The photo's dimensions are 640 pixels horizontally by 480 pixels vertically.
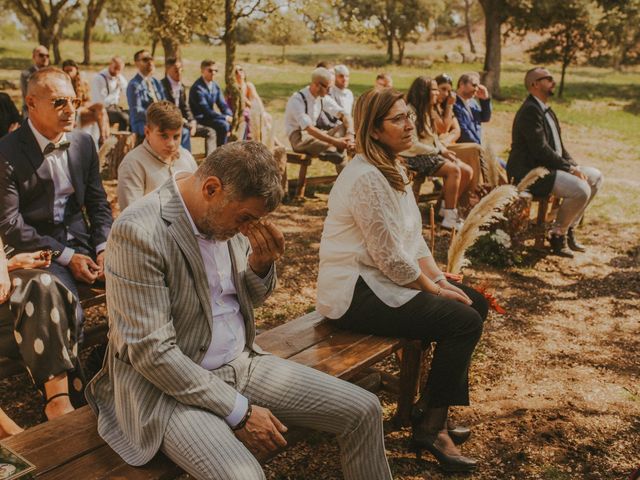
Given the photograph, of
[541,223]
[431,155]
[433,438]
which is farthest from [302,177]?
[433,438]

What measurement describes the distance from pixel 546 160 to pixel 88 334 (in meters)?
5.12

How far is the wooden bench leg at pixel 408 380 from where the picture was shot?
3564 millimetres

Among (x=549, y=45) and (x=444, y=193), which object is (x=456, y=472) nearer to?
(x=444, y=193)

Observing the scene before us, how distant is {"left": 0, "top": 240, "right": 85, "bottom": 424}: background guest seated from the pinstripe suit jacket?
2.92 feet

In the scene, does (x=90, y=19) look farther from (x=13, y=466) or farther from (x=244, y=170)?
(x=13, y=466)

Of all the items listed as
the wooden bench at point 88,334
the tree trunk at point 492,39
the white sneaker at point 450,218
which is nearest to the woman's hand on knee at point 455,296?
the wooden bench at point 88,334

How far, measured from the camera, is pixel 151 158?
14.5 ft

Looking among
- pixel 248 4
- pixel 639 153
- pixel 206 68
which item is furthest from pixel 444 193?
pixel 639 153

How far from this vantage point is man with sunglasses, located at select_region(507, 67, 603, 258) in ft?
21.7

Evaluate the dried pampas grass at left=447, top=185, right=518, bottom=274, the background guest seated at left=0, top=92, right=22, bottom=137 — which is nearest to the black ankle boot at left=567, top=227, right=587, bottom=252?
the dried pampas grass at left=447, top=185, right=518, bottom=274

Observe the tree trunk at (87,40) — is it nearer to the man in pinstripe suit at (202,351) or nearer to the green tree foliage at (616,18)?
the green tree foliage at (616,18)

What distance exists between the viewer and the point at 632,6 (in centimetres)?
2359

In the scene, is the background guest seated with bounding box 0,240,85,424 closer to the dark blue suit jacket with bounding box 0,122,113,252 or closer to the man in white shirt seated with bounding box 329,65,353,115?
the dark blue suit jacket with bounding box 0,122,113,252

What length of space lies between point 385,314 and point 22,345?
1.90 meters
